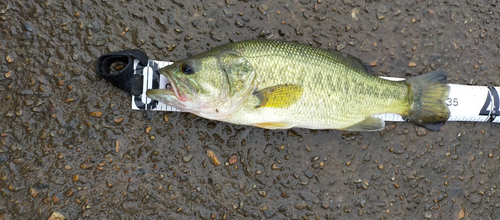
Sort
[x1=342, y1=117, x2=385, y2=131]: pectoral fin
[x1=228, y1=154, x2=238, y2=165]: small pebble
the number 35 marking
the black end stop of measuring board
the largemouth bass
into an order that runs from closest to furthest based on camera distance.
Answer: the largemouth bass < the black end stop of measuring board < [x1=342, y1=117, x2=385, y2=131]: pectoral fin < [x1=228, y1=154, x2=238, y2=165]: small pebble < the number 35 marking

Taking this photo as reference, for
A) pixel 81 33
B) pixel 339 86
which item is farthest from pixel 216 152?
pixel 81 33

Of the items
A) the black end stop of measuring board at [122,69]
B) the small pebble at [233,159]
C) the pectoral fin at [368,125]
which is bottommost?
the small pebble at [233,159]

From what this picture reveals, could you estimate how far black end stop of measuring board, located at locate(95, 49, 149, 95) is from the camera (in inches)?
103

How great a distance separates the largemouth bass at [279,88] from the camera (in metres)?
2.39

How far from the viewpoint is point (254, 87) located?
8.05 ft

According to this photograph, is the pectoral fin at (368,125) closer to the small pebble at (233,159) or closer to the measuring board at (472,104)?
the measuring board at (472,104)

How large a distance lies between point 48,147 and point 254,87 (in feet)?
6.79

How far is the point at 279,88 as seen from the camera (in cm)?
245

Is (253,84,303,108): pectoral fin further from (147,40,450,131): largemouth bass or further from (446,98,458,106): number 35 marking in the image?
(446,98,458,106): number 35 marking

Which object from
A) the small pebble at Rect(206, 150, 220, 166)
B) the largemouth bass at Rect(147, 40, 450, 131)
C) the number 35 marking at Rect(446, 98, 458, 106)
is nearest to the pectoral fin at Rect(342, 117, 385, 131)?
the largemouth bass at Rect(147, 40, 450, 131)

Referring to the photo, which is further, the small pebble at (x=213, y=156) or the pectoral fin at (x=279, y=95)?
the small pebble at (x=213, y=156)

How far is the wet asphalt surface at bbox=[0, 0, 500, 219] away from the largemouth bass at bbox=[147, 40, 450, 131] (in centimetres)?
47

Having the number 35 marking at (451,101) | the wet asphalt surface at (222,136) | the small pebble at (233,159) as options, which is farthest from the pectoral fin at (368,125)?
the small pebble at (233,159)

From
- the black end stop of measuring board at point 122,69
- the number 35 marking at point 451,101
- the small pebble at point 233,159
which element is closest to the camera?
the black end stop of measuring board at point 122,69
